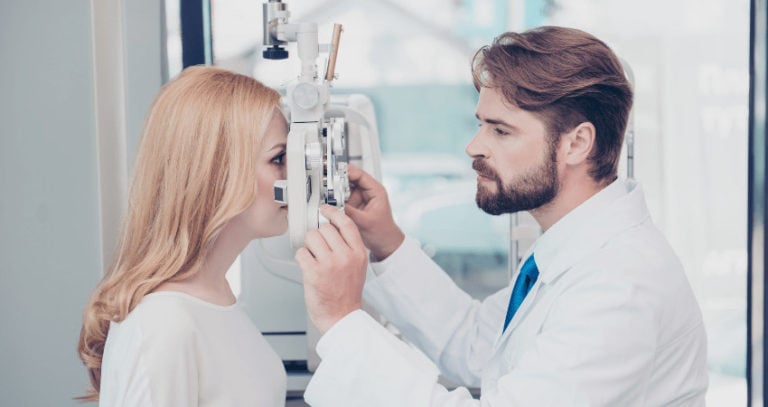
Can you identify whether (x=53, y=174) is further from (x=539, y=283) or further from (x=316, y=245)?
(x=539, y=283)

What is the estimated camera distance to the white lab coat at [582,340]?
4.51ft

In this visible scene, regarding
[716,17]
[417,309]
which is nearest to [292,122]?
[417,309]

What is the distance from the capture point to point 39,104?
2.03 metres

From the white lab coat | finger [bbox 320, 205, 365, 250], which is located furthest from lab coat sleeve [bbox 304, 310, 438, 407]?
finger [bbox 320, 205, 365, 250]

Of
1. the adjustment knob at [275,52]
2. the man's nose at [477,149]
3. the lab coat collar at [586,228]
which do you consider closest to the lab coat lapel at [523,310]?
the lab coat collar at [586,228]

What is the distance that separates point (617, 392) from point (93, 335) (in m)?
0.84

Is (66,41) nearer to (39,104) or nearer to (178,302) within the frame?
(39,104)

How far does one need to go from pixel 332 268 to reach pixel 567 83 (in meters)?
0.59

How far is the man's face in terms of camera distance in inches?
65.0

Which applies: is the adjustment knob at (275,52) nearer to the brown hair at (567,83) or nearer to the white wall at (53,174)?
the brown hair at (567,83)

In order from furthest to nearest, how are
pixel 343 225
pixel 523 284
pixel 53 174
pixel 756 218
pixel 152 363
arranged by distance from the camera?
pixel 756 218 < pixel 53 174 < pixel 523 284 < pixel 343 225 < pixel 152 363

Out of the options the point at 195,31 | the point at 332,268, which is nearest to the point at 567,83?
the point at 332,268

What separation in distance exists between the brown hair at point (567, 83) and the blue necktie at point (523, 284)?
213 mm

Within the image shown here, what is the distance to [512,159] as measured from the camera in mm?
1665
